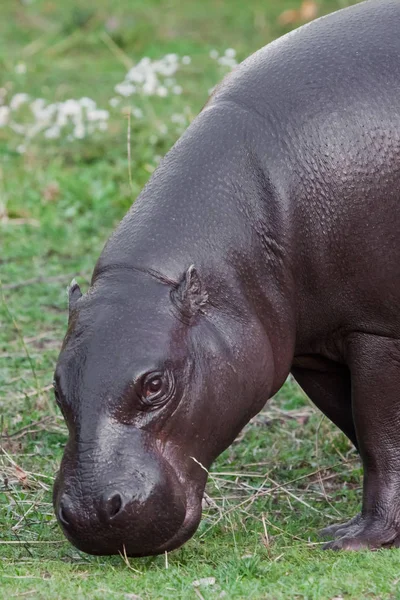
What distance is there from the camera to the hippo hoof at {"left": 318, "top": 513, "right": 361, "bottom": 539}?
177 inches

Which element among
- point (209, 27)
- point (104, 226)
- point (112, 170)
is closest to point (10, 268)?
point (104, 226)

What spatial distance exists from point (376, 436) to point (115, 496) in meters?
1.13

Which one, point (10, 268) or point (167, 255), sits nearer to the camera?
point (167, 255)

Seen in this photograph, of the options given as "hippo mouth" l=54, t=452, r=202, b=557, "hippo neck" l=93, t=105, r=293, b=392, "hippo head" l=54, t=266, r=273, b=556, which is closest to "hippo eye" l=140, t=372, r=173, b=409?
"hippo head" l=54, t=266, r=273, b=556

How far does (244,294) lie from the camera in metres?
4.12

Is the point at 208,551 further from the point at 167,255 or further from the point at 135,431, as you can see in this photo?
the point at 167,255

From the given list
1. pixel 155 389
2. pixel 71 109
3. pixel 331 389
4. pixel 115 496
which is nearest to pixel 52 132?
pixel 71 109

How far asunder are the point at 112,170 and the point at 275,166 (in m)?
4.83

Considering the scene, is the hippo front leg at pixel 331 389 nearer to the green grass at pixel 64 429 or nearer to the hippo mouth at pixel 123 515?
the green grass at pixel 64 429

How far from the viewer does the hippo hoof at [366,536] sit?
4348mm

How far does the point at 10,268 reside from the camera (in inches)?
297

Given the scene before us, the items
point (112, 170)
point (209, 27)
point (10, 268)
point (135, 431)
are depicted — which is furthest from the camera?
point (209, 27)

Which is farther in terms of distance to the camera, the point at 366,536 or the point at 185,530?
the point at 366,536

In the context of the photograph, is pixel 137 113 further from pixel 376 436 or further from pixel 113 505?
pixel 113 505
